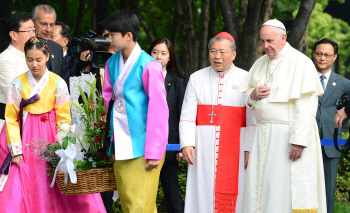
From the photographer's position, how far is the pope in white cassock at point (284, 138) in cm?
427

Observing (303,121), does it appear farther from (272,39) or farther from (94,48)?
(94,48)

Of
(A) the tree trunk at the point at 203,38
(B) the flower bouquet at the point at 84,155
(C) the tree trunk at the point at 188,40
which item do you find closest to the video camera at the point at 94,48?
(B) the flower bouquet at the point at 84,155

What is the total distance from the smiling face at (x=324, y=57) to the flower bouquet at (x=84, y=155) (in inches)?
106

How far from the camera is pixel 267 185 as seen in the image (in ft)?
14.4

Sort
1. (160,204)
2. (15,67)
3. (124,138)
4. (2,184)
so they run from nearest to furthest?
(124,138)
(2,184)
(15,67)
(160,204)

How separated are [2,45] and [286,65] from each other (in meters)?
7.56

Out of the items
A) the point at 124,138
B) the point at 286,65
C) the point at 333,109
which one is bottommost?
the point at 124,138

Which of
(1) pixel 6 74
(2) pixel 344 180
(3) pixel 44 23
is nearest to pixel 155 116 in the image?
(1) pixel 6 74

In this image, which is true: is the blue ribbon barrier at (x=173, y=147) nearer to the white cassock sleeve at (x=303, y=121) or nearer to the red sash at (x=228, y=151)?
the red sash at (x=228, y=151)

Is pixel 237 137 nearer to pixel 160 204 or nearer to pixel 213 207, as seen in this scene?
pixel 213 207

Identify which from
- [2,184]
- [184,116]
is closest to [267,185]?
[184,116]

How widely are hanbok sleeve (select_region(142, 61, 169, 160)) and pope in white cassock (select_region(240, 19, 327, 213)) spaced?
105cm

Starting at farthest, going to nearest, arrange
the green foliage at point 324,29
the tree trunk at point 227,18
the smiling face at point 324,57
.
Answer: the green foliage at point 324,29 → the tree trunk at point 227,18 → the smiling face at point 324,57

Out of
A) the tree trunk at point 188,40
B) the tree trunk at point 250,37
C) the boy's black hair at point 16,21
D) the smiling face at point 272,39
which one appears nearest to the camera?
the smiling face at point 272,39
